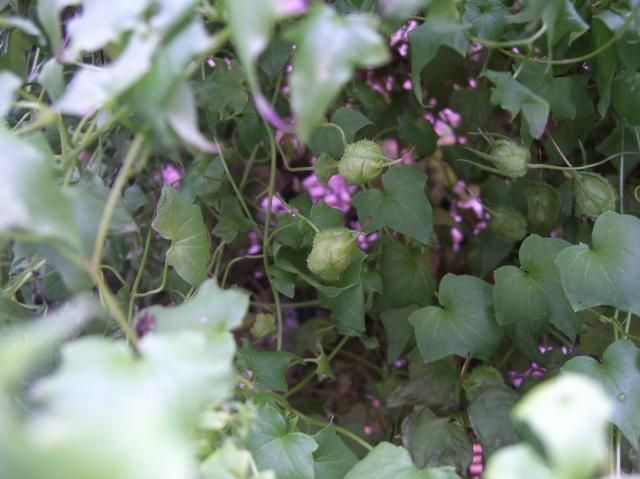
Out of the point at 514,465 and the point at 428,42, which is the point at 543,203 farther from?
the point at 514,465

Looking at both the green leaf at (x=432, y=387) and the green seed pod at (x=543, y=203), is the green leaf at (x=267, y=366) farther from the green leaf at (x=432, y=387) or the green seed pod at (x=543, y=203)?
the green seed pod at (x=543, y=203)

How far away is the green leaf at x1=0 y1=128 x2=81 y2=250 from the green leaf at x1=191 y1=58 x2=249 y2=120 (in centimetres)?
42

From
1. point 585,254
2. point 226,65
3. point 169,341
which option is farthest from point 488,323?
point 169,341

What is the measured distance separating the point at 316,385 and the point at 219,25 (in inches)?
26.4

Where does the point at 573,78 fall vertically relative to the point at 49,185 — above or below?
below

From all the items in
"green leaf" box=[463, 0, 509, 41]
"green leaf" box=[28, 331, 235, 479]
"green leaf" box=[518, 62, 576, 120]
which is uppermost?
"green leaf" box=[28, 331, 235, 479]

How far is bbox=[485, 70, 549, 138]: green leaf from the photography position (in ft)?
2.04

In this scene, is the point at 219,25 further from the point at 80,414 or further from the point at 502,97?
the point at 80,414

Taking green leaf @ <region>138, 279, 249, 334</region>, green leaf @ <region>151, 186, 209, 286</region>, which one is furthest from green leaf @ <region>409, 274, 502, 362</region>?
green leaf @ <region>138, 279, 249, 334</region>

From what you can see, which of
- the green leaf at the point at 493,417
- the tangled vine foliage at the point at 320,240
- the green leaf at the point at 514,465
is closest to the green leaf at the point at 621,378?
the tangled vine foliage at the point at 320,240

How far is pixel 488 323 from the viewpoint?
812 mm

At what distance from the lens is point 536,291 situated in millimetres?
771

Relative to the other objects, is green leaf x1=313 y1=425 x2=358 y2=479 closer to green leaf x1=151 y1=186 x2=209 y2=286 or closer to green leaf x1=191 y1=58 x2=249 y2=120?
green leaf x1=151 y1=186 x2=209 y2=286

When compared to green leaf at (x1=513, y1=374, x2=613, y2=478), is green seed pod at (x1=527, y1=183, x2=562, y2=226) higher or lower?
lower
